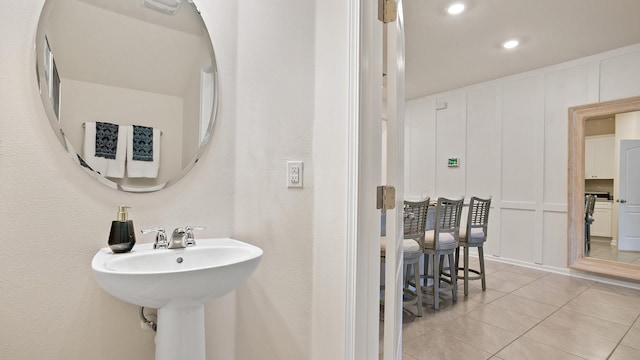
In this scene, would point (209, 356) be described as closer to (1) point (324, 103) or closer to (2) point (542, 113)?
(1) point (324, 103)

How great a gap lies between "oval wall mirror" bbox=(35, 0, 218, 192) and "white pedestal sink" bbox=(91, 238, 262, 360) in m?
0.36

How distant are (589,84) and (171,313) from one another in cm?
514

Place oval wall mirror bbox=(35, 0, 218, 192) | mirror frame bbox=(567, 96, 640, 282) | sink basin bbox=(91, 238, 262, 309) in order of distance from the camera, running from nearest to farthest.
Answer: sink basin bbox=(91, 238, 262, 309) → oval wall mirror bbox=(35, 0, 218, 192) → mirror frame bbox=(567, 96, 640, 282)

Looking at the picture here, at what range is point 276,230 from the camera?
1472mm

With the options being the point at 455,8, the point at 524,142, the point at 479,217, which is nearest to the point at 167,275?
the point at 455,8

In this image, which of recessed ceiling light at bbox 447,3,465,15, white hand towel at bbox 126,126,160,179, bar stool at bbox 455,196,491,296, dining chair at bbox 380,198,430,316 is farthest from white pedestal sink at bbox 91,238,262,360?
recessed ceiling light at bbox 447,3,465,15

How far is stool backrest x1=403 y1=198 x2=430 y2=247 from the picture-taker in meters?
2.62

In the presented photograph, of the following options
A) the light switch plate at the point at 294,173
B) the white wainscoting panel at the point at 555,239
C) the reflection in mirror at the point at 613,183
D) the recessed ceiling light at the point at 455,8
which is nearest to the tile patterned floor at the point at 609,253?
the reflection in mirror at the point at 613,183

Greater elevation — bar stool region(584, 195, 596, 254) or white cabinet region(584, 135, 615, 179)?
white cabinet region(584, 135, 615, 179)

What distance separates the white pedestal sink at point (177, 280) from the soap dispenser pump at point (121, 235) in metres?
0.03

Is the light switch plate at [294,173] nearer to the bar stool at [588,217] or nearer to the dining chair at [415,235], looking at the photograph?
the dining chair at [415,235]

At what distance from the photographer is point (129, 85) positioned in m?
1.43

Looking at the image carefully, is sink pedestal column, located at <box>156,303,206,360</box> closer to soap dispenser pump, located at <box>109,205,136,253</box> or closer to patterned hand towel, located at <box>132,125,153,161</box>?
soap dispenser pump, located at <box>109,205,136,253</box>

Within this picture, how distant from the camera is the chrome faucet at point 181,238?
1341 millimetres
